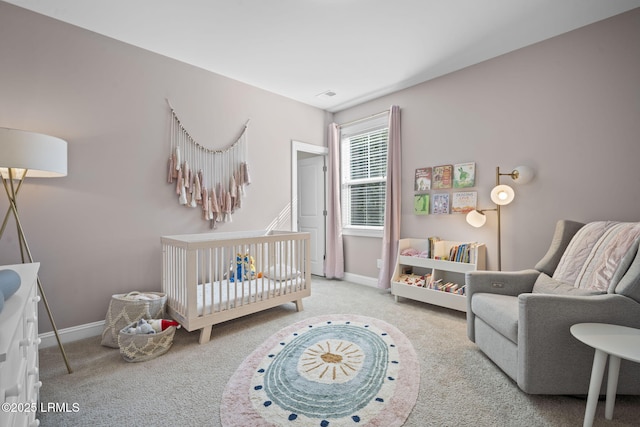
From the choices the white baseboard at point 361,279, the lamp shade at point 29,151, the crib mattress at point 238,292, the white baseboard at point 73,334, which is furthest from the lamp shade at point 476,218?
the white baseboard at point 73,334

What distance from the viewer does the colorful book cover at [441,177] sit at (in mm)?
3176

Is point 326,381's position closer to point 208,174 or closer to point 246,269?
point 246,269

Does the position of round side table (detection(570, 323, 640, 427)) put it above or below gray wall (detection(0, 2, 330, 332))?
below

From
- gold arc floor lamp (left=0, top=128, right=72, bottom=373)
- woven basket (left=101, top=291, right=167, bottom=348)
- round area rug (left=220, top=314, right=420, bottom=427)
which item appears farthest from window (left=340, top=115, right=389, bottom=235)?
gold arc floor lamp (left=0, top=128, right=72, bottom=373)

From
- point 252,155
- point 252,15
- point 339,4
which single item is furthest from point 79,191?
point 339,4

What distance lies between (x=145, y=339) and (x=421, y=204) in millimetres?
2925

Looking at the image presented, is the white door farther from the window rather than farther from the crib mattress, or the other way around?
the crib mattress

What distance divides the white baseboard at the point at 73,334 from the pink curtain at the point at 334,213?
2736 mm

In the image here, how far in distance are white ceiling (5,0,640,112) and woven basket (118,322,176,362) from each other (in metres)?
2.35

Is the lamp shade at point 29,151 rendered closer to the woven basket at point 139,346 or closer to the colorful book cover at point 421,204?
the woven basket at point 139,346

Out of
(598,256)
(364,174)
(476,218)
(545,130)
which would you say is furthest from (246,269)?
(545,130)

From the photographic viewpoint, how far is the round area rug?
1473 mm

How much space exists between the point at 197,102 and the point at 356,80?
5.82 feet

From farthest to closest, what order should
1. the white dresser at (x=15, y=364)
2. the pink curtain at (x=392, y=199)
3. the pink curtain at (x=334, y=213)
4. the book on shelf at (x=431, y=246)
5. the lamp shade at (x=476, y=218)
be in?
the pink curtain at (x=334, y=213) < the pink curtain at (x=392, y=199) < the book on shelf at (x=431, y=246) < the lamp shade at (x=476, y=218) < the white dresser at (x=15, y=364)
